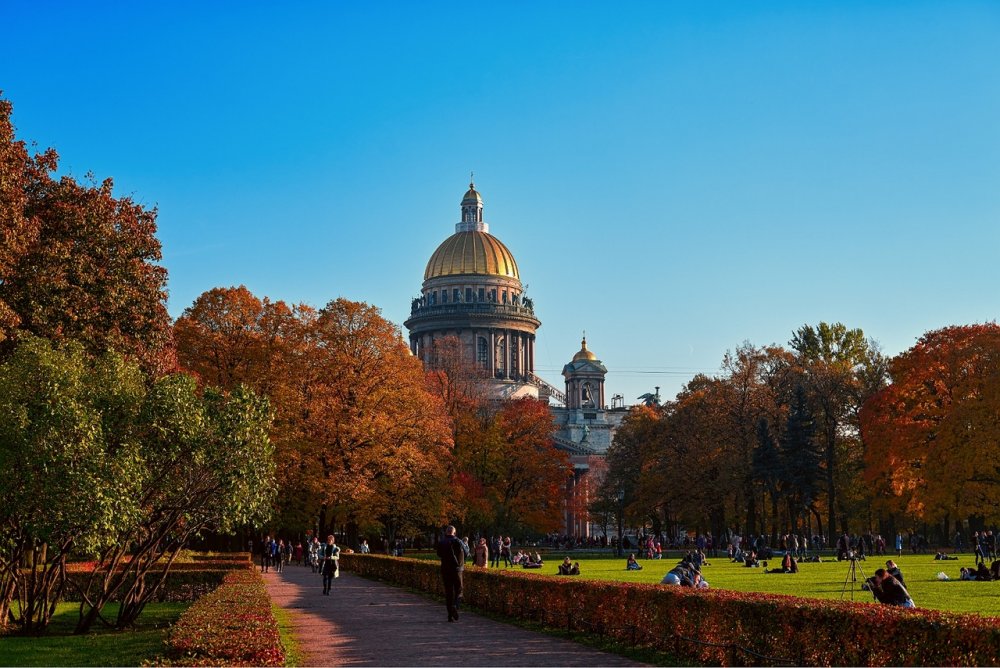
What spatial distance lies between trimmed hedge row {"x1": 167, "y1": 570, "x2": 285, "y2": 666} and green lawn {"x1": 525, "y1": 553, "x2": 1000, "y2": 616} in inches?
510

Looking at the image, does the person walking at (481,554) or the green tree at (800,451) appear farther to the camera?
the green tree at (800,451)

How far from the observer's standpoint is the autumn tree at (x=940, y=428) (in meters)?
55.5

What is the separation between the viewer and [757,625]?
15719mm

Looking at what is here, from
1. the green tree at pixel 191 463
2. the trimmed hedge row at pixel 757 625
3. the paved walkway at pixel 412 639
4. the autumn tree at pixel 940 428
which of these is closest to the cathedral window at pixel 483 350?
the autumn tree at pixel 940 428

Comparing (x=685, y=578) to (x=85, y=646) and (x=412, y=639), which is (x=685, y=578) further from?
(x=85, y=646)

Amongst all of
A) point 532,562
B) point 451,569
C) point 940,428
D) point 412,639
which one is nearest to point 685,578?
point 451,569

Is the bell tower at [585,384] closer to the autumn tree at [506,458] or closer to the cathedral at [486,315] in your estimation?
the cathedral at [486,315]

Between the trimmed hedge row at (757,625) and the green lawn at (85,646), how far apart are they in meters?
7.09

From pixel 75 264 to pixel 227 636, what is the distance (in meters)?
22.2

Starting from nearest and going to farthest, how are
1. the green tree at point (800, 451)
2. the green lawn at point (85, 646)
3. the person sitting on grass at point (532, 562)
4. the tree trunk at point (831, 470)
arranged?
the green lawn at point (85, 646) < the person sitting on grass at point (532, 562) < the green tree at point (800, 451) < the tree trunk at point (831, 470)

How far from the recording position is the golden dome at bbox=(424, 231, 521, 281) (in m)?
152

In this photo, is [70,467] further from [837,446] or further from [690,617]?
[837,446]

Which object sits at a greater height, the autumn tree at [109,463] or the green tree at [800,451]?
the green tree at [800,451]

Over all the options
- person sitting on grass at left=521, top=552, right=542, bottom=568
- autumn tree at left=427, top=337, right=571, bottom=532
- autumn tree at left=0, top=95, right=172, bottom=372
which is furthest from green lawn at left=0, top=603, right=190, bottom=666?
autumn tree at left=427, top=337, right=571, bottom=532
